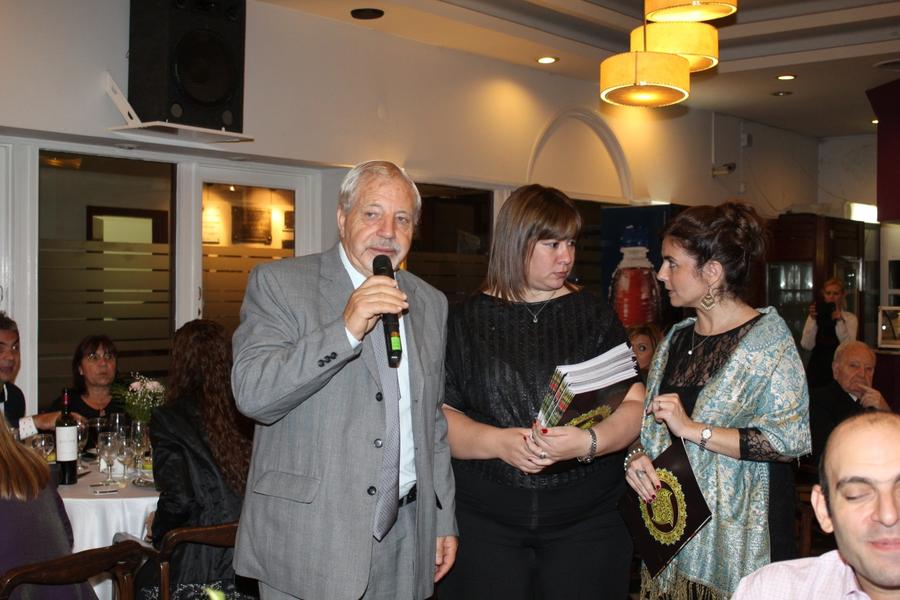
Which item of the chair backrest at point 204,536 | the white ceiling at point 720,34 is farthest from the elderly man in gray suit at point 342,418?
the white ceiling at point 720,34

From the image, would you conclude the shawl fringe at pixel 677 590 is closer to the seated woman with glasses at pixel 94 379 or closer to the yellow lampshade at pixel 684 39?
the seated woman with glasses at pixel 94 379

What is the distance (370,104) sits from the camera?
6883 millimetres

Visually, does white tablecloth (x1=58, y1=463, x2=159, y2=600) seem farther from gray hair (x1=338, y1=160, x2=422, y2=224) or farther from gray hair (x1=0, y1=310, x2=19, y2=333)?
gray hair (x1=338, y1=160, x2=422, y2=224)

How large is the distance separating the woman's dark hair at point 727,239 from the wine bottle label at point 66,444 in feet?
8.35

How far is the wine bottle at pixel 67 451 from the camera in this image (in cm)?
388

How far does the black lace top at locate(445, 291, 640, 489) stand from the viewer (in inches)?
111

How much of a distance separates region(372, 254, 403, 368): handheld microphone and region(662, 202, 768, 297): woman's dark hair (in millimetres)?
1048

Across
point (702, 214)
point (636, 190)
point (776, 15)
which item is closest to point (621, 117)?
point (636, 190)

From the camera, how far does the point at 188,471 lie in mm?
3473

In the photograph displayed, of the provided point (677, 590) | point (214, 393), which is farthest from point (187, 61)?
point (677, 590)

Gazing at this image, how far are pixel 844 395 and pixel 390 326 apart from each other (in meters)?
3.55

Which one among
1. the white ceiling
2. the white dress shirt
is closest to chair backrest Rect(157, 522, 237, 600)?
the white dress shirt

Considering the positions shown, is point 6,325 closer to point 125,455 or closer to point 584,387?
point 125,455

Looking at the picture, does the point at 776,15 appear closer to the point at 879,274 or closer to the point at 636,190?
the point at 636,190
